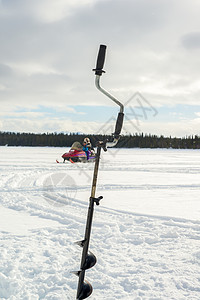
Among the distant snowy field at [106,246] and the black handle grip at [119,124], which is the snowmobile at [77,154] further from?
the black handle grip at [119,124]

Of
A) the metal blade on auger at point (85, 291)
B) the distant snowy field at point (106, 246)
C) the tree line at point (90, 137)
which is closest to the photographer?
the metal blade on auger at point (85, 291)

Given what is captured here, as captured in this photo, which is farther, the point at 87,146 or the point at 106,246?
the point at 87,146

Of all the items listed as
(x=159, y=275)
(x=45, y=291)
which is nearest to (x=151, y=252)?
(x=159, y=275)

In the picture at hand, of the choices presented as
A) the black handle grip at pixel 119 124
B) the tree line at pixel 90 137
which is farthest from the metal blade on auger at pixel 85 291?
the tree line at pixel 90 137

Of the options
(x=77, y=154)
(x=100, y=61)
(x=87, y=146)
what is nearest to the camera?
(x=100, y=61)

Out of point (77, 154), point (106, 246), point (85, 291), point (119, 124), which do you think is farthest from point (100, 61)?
point (77, 154)

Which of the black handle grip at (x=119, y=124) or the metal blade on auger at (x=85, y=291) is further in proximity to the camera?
the metal blade on auger at (x=85, y=291)

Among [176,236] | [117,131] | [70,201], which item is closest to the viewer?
[117,131]

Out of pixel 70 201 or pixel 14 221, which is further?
pixel 70 201

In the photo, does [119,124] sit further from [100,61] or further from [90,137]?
[90,137]

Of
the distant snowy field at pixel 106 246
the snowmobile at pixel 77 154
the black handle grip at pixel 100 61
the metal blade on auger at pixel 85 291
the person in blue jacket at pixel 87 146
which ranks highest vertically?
the black handle grip at pixel 100 61

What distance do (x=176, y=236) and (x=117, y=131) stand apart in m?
3.00

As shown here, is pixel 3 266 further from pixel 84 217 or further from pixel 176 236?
pixel 176 236

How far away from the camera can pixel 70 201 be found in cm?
694
